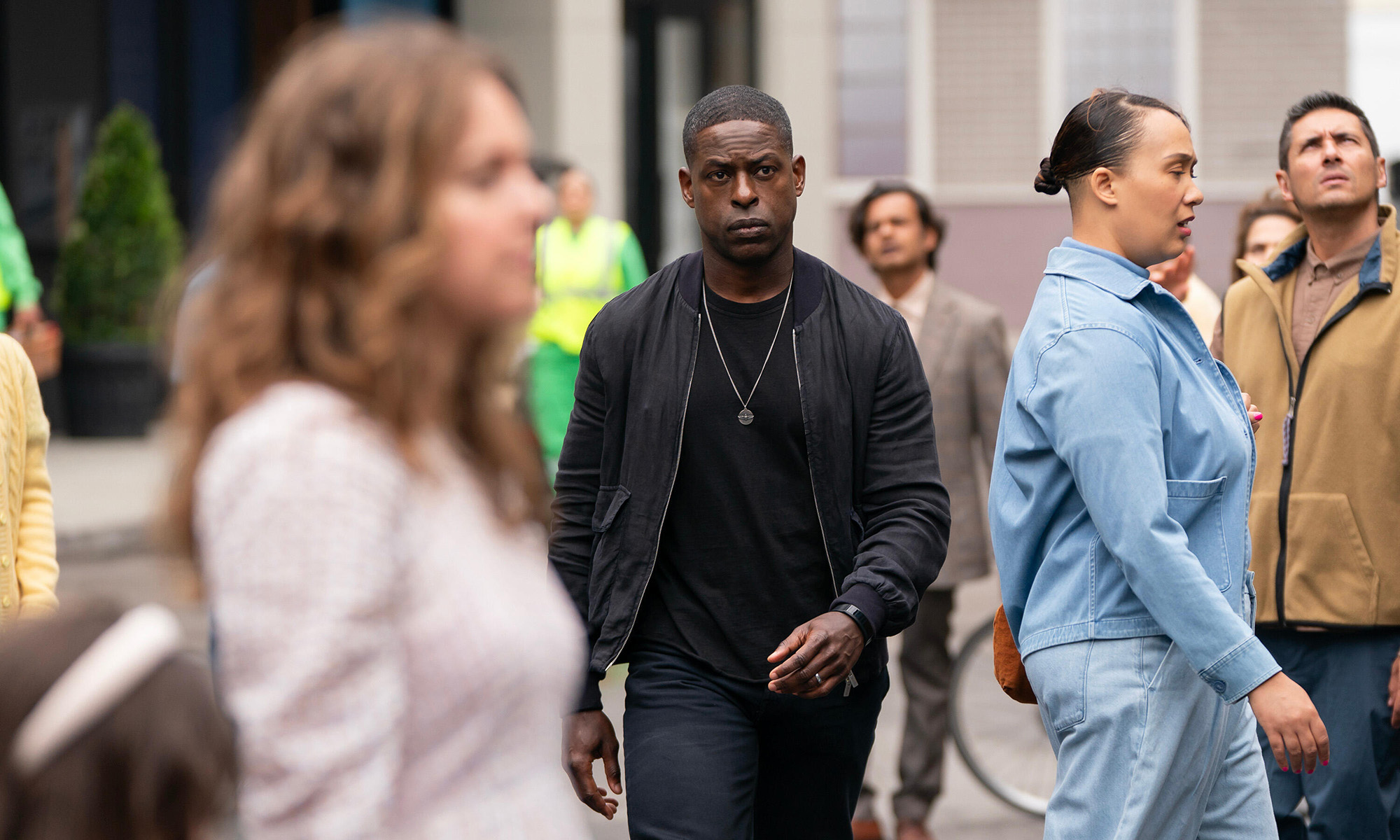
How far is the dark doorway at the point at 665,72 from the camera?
679 inches

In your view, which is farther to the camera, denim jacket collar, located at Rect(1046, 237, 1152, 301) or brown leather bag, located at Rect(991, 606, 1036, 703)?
brown leather bag, located at Rect(991, 606, 1036, 703)

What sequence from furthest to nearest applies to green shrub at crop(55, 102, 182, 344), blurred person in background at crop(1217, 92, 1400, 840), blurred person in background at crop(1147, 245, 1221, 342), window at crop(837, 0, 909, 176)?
window at crop(837, 0, 909, 176) < green shrub at crop(55, 102, 182, 344) < blurred person in background at crop(1147, 245, 1221, 342) < blurred person in background at crop(1217, 92, 1400, 840)

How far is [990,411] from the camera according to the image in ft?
19.2

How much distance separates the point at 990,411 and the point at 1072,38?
51.2ft

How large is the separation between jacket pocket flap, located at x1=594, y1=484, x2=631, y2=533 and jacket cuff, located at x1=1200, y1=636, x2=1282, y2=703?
1.29 m

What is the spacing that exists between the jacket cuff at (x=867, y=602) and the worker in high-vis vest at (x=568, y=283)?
613 cm

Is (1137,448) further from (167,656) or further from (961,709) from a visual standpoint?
(961,709)

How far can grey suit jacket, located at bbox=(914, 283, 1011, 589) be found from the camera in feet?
19.3

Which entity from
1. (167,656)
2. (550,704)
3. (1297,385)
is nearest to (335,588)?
(167,656)

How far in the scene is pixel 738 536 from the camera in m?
3.50

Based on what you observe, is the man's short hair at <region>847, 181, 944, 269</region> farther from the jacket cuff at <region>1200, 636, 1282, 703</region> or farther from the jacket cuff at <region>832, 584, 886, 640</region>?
the jacket cuff at <region>1200, 636, 1282, 703</region>

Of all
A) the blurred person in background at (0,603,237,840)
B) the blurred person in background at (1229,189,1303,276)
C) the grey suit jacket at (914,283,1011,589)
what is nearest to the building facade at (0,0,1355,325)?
the blurred person in background at (1229,189,1303,276)

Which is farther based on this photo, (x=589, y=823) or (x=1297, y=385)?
(x=589, y=823)

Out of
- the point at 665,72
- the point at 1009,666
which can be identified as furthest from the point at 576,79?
the point at 1009,666
